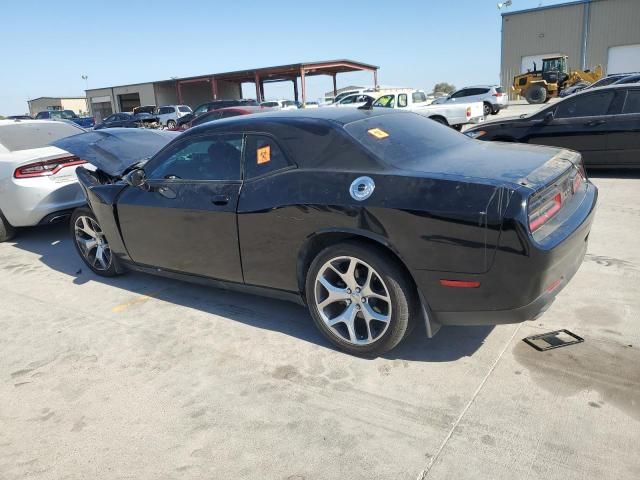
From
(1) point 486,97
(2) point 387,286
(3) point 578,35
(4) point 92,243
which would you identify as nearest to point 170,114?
(1) point 486,97

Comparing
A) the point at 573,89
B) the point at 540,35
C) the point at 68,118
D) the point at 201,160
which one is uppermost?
the point at 540,35

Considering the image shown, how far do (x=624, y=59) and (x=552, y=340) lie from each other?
141 feet

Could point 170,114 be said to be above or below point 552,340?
above

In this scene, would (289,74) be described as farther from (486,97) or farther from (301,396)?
(301,396)

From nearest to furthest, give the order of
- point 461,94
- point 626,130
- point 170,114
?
point 626,130, point 461,94, point 170,114

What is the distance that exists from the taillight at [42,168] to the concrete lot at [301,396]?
2.26 metres

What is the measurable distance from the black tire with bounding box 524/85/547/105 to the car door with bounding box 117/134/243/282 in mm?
28720

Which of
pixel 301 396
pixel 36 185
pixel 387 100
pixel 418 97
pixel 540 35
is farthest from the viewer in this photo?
pixel 540 35

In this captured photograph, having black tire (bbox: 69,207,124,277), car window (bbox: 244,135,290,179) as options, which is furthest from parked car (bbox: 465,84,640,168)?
black tire (bbox: 69,207,124,277)

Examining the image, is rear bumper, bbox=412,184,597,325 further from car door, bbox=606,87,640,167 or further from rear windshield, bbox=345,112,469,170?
car door, bbox=606,87,640,167

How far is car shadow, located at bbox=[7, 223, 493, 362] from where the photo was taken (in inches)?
129

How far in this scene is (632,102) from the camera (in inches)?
295

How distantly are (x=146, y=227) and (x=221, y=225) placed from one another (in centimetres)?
93

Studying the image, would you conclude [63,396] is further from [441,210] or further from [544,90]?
[544,90]
